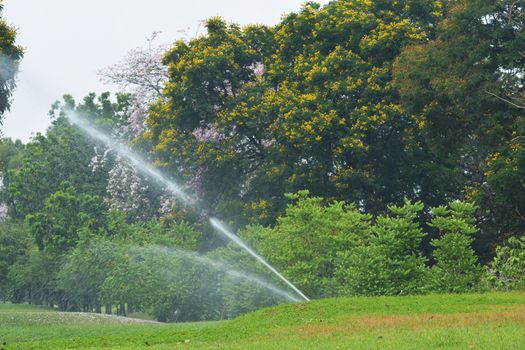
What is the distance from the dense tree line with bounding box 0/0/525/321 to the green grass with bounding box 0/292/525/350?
3903 millimetres

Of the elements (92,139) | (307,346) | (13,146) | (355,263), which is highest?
(13,146)

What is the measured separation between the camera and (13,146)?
94.2 metres

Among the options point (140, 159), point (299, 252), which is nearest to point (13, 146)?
point (140, 159)

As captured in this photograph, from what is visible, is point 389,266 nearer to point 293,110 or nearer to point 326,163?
point 326,163

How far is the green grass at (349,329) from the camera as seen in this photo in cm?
1474

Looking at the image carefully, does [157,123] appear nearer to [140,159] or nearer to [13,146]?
[140,159]

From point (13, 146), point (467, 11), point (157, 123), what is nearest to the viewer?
point (467, 11)

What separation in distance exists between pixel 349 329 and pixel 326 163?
16.8 m

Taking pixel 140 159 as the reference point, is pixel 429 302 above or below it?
below

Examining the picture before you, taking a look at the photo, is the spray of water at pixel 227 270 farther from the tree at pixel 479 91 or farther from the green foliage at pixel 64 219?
the green foliage at pixel 64 219

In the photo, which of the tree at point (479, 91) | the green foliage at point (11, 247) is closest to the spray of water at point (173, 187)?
the tree at point (479, 91)

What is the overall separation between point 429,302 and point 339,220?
22.8 feet

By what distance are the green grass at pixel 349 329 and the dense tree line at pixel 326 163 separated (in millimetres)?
3903

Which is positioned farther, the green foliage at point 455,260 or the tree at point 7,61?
the tree at point 7,61
